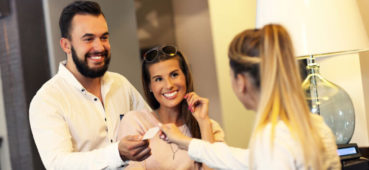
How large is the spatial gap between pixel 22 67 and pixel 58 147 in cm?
99

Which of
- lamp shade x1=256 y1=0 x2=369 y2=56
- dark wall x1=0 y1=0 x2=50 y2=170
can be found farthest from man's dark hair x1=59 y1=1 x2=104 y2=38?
lamp shade x1=256 y1=0 x2=369 y2=56

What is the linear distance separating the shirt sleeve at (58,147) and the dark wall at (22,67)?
0.75 metres

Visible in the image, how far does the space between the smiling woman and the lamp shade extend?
0.54 meters

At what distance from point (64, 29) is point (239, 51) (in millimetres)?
1195

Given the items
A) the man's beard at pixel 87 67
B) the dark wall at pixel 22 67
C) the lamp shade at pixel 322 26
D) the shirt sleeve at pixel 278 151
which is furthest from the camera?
the dark wall at pixel 22 67

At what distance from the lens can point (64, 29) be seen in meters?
2.26

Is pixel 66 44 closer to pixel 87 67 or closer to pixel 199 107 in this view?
pixel 87 67

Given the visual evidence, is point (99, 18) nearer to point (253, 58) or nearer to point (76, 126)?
point (76, 126)

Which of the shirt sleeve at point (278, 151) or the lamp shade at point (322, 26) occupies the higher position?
the lamp shade at point (322, 26)

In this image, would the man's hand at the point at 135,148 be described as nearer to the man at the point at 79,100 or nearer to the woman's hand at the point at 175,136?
the woman's hand at the point at 175,136

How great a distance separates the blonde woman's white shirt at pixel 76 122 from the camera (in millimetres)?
1915

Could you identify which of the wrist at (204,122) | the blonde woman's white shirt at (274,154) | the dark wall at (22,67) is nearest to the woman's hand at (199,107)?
the wrist at (204,122)

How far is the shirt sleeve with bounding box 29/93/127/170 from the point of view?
6.15 feet

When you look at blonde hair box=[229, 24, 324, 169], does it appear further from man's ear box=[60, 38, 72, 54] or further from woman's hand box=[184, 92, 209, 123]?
man's ear box=[60, 38, 72, 54]
